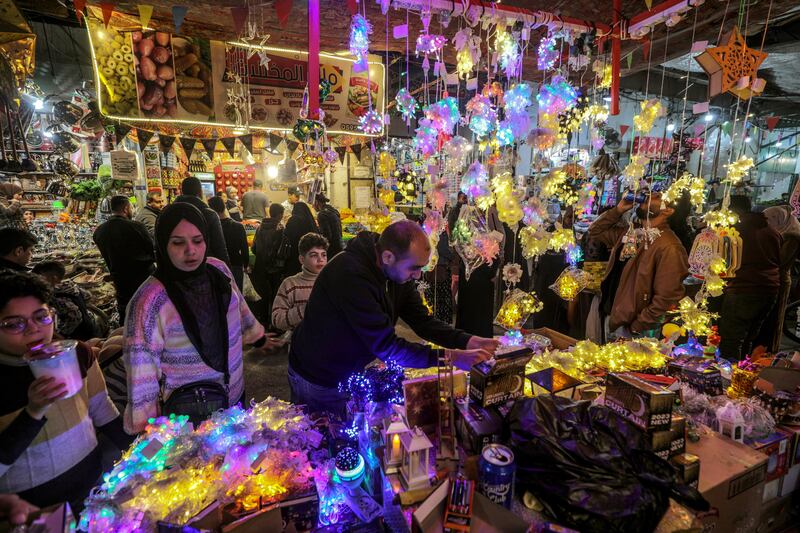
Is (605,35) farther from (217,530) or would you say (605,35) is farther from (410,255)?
(217,530)

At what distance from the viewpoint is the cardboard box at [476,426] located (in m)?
1.32

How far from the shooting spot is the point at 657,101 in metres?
2.12

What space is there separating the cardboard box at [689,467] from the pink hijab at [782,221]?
3.93m

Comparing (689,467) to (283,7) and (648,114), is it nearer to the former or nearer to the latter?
(648,114)

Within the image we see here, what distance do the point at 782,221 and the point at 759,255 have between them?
36.8 inches

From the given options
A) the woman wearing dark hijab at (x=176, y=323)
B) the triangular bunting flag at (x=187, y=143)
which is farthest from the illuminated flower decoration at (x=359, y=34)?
the triangular bunting flag at (x=187, y=143)

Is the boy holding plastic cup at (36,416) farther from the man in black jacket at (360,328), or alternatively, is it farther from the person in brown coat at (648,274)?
the person in brown coat at (648,274)

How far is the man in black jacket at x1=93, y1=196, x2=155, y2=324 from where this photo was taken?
12.5 ft

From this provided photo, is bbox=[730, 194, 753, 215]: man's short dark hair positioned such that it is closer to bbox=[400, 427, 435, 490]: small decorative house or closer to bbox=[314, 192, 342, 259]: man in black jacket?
bbox=[400, 427, 435, 490]: small decorative house

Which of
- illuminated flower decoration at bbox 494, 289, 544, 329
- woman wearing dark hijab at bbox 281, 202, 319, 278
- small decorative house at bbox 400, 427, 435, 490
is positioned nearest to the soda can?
small decorative house at bbox 400, 427, 435, 490

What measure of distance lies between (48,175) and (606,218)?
10.4 metres

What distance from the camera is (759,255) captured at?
344 cm

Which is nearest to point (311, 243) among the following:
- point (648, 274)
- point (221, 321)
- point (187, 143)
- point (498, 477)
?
point (221, 321)

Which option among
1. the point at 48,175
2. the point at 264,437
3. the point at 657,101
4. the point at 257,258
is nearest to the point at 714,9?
the point at 657,101
